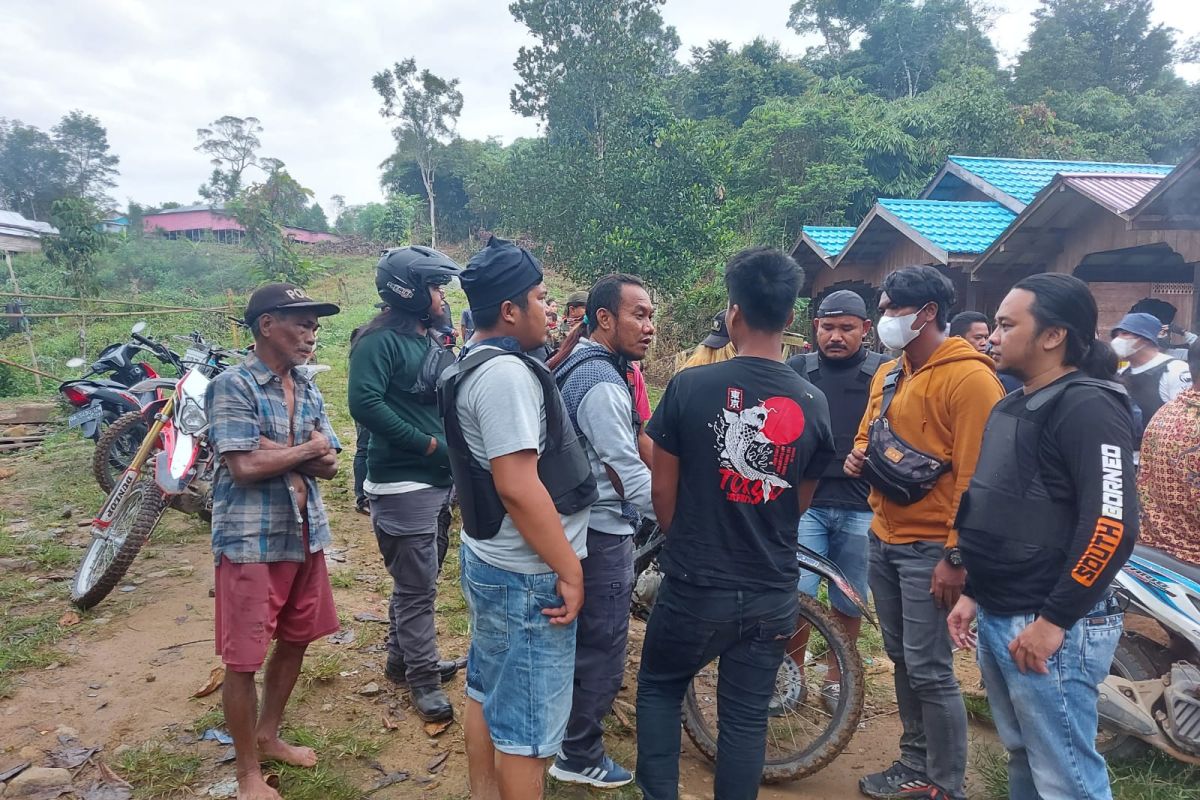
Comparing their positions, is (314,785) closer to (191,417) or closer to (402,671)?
(402,671)

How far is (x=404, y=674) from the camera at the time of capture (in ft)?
11.5

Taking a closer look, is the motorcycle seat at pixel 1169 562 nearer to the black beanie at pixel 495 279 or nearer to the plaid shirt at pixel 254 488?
the black beanie at pixel 495 279

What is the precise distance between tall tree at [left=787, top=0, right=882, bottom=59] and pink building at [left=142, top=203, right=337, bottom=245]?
2932 centimetres

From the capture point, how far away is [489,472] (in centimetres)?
198

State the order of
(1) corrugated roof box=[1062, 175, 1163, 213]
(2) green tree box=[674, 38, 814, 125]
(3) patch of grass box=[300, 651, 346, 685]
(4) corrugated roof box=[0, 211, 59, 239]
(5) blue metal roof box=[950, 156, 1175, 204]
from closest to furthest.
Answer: (3) patch of grass box=[300, 651, 346, 685] → (1) corrugated roof box=[1062, 175, 1163, 213] → (5) blue metal roof box=[950, 156, 1175, 204] → (4) corrugated roof box=[0, 211, 59, 239] → (2) green tree box=[674, 38, 814, 125]

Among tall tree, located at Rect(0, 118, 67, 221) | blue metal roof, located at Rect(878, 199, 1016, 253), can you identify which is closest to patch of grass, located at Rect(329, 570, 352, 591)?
blue metal roof, located at Rect(878, 199, 1016, 253)

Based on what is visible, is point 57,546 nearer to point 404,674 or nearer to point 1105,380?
point 404,674

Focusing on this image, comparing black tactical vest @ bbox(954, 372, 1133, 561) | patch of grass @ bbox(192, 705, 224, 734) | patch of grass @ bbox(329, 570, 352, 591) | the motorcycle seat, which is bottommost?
patch of grass @ bbox(329, 570, 352, 591)

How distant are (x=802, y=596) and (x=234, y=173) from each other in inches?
1834

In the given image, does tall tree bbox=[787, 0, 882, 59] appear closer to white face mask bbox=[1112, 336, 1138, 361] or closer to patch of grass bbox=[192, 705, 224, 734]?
white face mask bbox=[1112, 336, 1138, 361]

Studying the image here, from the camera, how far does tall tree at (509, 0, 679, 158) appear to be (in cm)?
1923

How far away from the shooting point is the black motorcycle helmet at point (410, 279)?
3.22 m

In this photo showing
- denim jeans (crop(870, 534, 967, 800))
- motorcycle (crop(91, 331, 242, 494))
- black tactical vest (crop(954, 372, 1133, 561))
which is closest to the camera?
black tactical vest (crop(954, 372, 1133, 561))

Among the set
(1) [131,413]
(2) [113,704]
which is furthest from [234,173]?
(2) [113,704]
